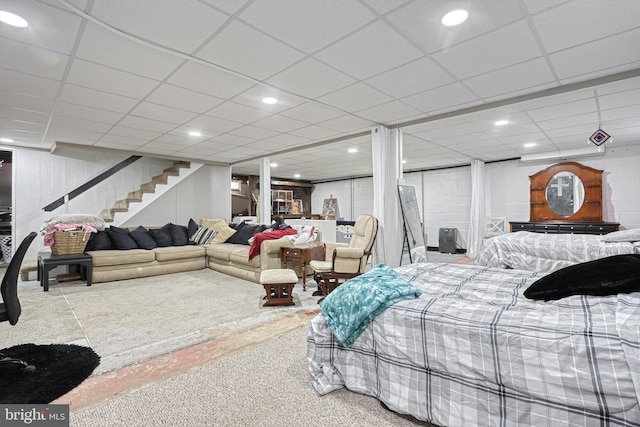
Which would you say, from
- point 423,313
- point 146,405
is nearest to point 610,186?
point 423,313

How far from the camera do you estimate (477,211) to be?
26.0ft

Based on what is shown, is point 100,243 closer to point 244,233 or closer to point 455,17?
point 244,233

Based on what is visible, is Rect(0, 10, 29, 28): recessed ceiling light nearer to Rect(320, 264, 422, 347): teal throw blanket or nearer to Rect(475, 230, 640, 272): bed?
Rect(320, 264, 422, 347): teal throw blanket

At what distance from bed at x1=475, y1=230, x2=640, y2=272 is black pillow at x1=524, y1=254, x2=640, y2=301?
267cm

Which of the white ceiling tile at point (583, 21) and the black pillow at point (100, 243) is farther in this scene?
the black pillow at point (100, 243)

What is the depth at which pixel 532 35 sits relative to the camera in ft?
7.95

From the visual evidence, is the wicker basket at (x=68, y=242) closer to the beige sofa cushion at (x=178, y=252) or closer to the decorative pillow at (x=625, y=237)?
the beige sofa cushion at (x=178, y=252)

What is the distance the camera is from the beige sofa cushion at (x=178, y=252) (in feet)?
18.7

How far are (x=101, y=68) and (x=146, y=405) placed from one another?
2.96 m

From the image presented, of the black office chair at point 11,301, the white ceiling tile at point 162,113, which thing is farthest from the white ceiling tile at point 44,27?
the black office chair at point 11,301

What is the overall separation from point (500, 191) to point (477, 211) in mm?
836

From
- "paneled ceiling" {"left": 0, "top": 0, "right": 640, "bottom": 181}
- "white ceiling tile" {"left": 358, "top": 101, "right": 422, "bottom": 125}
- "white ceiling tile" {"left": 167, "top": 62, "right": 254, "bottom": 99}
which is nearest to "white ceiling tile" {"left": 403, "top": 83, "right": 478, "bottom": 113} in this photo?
"paneled ceiling" {"left": 0, "top": 0, "right": 640, "bottom": 181}

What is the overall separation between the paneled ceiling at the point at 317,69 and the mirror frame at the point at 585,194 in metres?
1.13

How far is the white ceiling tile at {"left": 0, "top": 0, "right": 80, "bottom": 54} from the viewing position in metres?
2.08
